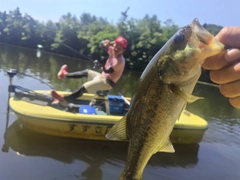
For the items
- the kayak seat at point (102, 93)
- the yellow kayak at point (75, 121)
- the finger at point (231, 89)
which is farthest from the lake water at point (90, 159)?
the finger at point (231, 89)

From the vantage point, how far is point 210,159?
7.54 meters

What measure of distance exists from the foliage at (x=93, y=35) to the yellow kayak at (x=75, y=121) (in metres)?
26.1

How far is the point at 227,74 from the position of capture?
1.45 meters

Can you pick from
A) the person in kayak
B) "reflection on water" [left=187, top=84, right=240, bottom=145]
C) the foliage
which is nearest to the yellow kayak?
the person in kayak

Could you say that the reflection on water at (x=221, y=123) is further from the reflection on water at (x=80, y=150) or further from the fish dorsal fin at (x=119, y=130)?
the fish dorsal fin at (x=119, y=130)

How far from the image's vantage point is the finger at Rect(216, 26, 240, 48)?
4.58 ft

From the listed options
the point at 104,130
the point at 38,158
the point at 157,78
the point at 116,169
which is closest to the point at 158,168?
the point at 116,169

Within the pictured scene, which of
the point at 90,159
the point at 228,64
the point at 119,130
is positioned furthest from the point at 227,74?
the point at 90,159

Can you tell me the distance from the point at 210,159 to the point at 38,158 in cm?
418

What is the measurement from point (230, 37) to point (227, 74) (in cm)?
18

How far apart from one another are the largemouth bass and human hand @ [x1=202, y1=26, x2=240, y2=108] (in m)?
0.04

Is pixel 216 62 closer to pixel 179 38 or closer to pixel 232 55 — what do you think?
pixel 232 55

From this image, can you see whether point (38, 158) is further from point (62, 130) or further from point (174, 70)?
point (174, 70)

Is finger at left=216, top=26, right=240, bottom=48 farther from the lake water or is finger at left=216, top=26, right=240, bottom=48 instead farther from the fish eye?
the lake water
